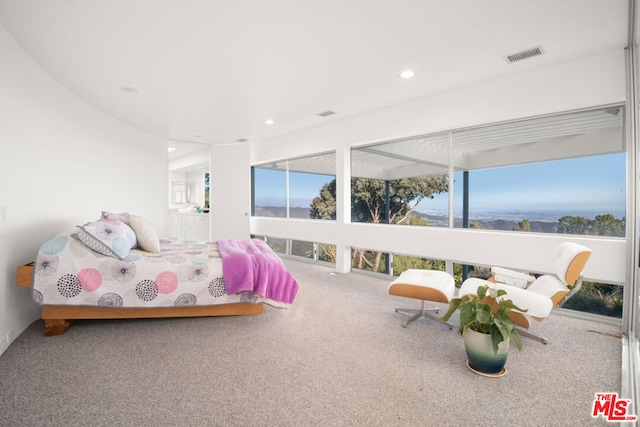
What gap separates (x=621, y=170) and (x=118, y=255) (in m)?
4.69

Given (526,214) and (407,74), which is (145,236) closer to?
(407,74)

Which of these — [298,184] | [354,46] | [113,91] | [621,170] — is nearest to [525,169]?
[621,170]

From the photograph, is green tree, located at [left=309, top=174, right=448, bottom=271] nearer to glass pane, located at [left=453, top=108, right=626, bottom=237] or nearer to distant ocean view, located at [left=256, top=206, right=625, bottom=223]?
distant ocean view, located at [left=256, top=206, right=625, bottom=223]

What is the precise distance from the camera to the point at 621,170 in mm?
2869

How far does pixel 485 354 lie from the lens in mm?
2037

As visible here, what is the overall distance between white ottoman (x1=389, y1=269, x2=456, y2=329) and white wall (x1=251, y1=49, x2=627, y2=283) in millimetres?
875

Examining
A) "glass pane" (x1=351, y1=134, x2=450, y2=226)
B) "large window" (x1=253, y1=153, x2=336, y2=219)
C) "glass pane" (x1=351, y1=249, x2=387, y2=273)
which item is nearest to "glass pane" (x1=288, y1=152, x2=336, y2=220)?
"large window" (x1=253, y1=153, x2=336, y2=219)

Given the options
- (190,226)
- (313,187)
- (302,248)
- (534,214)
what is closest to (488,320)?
(534,214)

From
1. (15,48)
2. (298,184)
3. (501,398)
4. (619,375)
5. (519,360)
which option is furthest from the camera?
(298,184)

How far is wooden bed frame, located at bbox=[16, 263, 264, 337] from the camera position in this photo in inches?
102

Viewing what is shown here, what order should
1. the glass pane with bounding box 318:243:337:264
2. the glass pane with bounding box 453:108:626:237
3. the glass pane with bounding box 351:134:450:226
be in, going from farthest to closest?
the glass pane with bounding box 318:243:337:264 → the glass pane with bounding box 351:134:450:226 → the glass pane with bounding box 453:108:626:237

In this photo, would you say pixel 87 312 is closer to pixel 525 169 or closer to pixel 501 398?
pixel 501 398

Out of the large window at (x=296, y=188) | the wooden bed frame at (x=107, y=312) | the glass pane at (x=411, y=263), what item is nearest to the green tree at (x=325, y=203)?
the large window at (x=296, y=188)

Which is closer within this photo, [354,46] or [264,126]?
[354,46]
